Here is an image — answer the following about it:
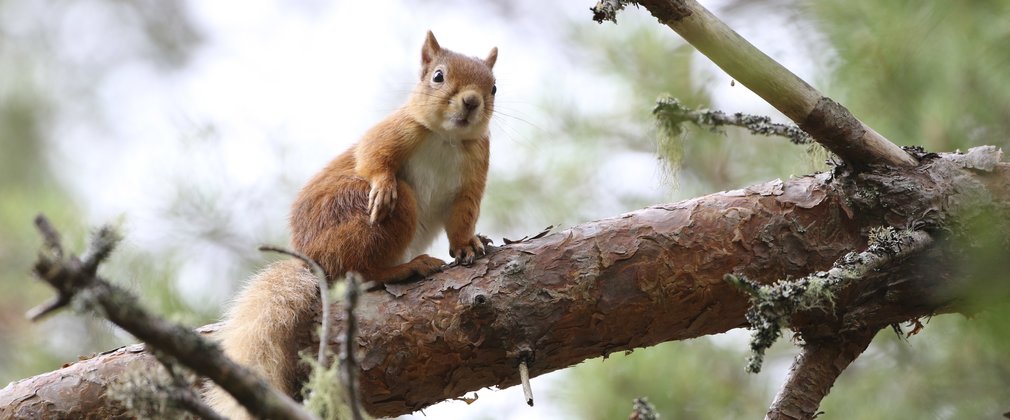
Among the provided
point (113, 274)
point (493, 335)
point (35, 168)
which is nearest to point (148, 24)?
point (35, 168)

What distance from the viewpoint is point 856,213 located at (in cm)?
171

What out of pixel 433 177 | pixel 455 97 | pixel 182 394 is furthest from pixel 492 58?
pixel 182 394

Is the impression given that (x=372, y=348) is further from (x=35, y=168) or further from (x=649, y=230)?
(x=35, y=168)

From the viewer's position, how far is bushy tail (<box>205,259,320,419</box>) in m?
1.68

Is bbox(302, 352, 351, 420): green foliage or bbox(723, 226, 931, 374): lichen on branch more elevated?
bbox(723, 226, 931, 374): lichen on branch

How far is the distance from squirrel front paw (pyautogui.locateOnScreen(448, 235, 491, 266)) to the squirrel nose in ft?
1.19

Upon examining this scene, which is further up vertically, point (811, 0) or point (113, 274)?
point (811, 0)

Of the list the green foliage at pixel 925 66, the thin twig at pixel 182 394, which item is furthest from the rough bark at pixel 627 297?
the thin twig at pixel 182 394

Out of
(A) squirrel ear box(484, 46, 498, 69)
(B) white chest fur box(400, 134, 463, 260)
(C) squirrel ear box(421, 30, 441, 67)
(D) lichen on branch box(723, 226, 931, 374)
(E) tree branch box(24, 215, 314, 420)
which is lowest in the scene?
(E) tree branch box(24, 215, 314, 420)

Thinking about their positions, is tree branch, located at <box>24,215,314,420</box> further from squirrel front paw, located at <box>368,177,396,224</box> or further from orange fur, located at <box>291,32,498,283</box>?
squirrel front paw, located at <box>368,177,396,224</box>

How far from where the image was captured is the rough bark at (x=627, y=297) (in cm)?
170

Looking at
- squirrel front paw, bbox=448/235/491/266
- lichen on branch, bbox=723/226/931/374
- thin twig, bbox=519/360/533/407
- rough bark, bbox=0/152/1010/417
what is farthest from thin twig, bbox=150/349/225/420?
squirrel front paw, bbox=448/235/491/266

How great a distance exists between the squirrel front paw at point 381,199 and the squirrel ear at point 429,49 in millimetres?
547

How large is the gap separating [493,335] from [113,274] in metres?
1.36
